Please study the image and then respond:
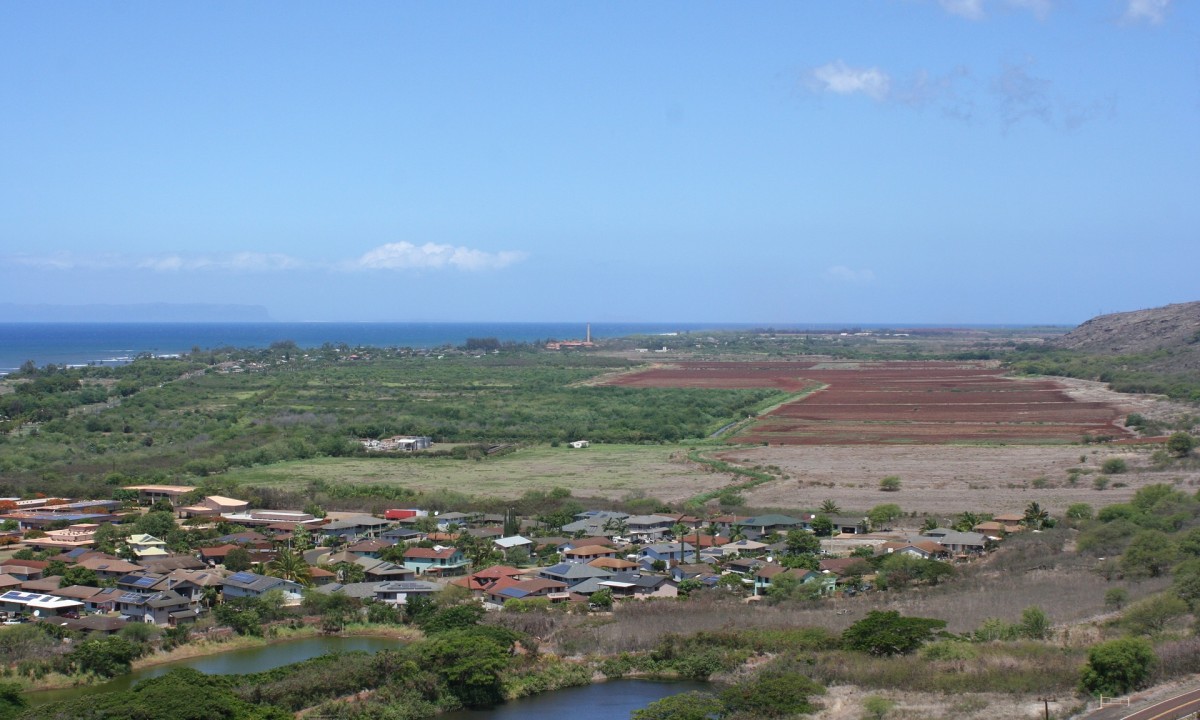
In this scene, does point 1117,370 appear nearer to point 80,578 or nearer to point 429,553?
point 429,553

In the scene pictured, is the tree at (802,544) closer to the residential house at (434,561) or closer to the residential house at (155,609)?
the residential house at (434,561)

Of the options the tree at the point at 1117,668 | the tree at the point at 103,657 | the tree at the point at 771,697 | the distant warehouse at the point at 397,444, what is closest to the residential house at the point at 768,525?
the tree at the point at 771,697

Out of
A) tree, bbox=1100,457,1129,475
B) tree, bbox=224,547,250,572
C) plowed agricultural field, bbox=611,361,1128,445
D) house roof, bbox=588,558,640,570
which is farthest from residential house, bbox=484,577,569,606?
plowed agricultural field, bbox=611,361,1128,445

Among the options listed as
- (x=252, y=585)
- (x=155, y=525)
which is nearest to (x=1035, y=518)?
(x=252, y=585)

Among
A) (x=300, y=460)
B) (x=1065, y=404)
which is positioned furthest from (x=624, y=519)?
(x=1065, y=404)

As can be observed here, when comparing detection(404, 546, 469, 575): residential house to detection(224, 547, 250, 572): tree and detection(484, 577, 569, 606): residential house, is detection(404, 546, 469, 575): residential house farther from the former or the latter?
detection(224, 547, 250, 572): tree
